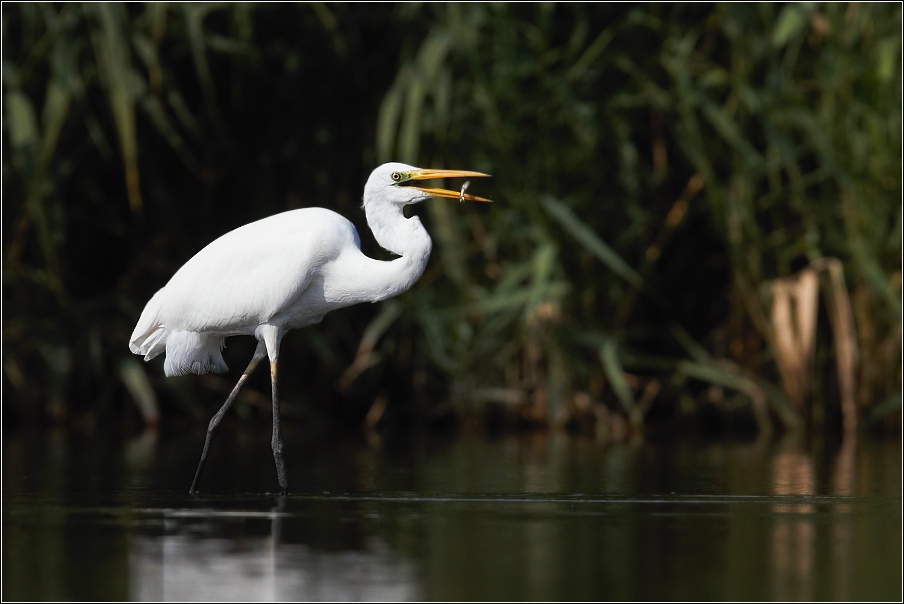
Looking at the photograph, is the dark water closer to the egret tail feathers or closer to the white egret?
the egret tail feathers

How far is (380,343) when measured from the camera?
7.13 m

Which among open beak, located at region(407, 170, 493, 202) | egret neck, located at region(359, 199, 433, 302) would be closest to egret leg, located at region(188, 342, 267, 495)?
egret neck, located at region(359, 199, 433, 302)

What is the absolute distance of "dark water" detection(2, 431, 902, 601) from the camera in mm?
2965

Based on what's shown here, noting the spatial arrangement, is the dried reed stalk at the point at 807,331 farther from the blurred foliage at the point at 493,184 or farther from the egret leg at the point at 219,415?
the egret leg at the point at 219,415

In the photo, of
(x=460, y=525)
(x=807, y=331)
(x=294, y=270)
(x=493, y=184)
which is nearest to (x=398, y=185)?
(x=294, y=270)

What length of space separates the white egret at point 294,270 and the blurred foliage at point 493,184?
1383 mm

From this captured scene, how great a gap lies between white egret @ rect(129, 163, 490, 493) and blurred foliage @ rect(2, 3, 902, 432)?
1383mm

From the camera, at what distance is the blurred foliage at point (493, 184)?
6.28 metres

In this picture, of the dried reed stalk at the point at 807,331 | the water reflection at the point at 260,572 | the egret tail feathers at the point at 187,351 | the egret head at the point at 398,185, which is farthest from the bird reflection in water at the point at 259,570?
the dried reed stalk at the point at 807,331

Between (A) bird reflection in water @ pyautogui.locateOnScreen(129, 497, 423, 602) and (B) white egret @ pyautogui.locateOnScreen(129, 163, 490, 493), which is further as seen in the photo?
(B) white egret @ pyautogui.locateOnScreen(129, 163, 490, 493)

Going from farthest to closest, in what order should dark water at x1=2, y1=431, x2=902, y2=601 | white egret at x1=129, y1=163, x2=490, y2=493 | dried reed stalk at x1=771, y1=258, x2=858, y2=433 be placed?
dried reed stalk at x1=771, y1=258, x2=858, y2=433 → white egret at x1=129, y1=163, x2=490, y2=493 → dark water at x1=2, y1=431, x2=902, y2=601

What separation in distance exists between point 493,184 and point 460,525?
2991 mm

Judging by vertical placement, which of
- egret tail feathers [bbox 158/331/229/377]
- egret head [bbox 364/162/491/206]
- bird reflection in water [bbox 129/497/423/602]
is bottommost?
bird reflection in water [bbox 129/497/423/602]

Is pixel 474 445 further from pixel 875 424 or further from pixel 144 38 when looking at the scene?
pixel 144 38
